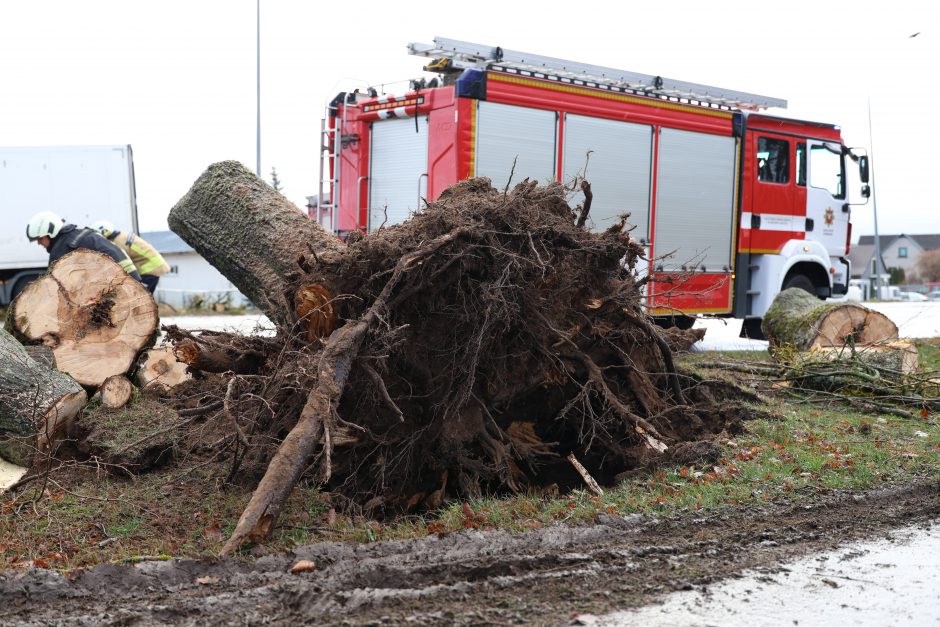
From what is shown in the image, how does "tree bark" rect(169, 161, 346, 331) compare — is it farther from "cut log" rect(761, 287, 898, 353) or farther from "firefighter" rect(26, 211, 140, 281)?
"cut log" rect(761, 287, 898, 353)

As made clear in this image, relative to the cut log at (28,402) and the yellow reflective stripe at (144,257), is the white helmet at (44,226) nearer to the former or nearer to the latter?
the yellow reflective stripe at (144,257)

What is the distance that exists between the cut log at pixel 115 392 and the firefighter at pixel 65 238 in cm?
191

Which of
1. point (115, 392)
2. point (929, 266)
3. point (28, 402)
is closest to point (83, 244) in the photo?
point (115, 392)

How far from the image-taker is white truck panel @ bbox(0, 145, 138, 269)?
17672 mm

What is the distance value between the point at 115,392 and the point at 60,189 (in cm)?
1309

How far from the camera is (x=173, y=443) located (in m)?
5.92

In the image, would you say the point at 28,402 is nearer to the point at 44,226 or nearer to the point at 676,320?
the point at 44,226

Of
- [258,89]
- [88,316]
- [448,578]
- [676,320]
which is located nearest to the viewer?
[448,578]

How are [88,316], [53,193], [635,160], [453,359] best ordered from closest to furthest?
1. [453,359]
2. [88,316]
3. [635,160]
4. [53,193]

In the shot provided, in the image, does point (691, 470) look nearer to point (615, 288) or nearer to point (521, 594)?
point (615, 288)

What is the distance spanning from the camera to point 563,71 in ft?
38.2

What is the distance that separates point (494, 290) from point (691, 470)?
5.81 ft

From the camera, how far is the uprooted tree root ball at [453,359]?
5.30 meters

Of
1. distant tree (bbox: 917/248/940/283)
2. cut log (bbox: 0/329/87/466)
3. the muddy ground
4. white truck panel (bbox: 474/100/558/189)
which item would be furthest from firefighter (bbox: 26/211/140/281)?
distant tree (bbox: 917/248/940/283)
